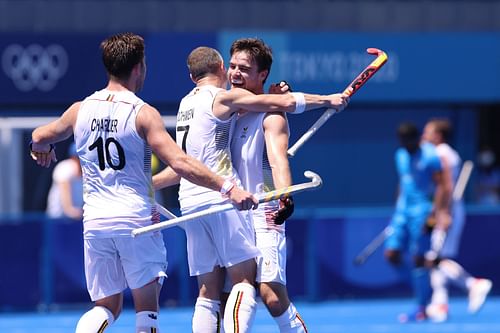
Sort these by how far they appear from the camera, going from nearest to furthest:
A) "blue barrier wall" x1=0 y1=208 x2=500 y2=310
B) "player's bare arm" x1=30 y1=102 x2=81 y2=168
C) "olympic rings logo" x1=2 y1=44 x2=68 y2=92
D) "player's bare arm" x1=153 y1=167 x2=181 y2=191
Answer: "player's bare arm" x1=30 y1=102 x2=81 y2=168, "player's bare arm" x1=153 y1=167 x2=181 y2=191, "blue barrier wall" x1=0 y1=208 x2=500 y2=310, "olympic rings logo" x1=2 y1=44 x2=68 y2=92

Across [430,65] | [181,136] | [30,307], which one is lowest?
[30,307]

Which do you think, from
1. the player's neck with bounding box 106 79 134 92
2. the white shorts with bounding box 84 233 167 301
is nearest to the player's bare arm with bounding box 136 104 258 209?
the player's neck with bounding box 106 79 134 92

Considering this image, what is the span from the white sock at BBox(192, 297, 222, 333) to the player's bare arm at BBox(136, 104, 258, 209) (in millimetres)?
1020

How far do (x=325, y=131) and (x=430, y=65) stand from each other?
6.34ft

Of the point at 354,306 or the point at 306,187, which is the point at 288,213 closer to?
the point at 306,187

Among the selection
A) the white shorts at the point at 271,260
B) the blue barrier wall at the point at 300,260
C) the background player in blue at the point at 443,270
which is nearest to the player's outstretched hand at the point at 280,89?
the white shorts at the point at 271,260

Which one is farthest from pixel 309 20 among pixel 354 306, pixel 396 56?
pixel 354 306

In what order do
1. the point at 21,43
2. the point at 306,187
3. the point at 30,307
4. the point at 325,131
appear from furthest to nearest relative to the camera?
the point at 325,131 < the point at 21,43 < the point at 30,307 < the point at 306,187

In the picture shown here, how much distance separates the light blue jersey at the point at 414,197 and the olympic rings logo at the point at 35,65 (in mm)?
7193

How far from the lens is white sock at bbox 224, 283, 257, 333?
27.1 feet

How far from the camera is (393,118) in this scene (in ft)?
69.9

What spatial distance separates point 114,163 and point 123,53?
647 millimetres

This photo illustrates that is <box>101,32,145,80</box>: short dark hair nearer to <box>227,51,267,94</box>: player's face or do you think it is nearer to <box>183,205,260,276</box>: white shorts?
<box>227,51,267,94</box>: player's face

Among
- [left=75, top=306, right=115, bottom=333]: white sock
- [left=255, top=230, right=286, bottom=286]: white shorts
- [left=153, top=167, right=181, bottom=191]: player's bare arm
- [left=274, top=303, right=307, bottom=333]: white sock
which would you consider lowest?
[left=274, top=303, right=307, bottom=333]: white sock
